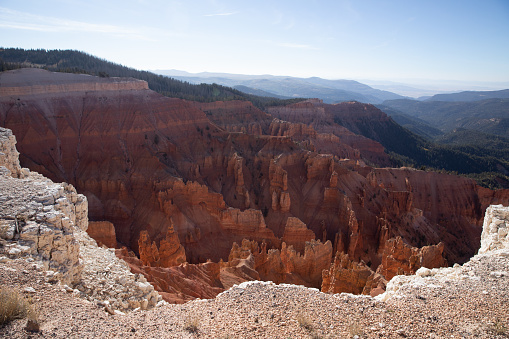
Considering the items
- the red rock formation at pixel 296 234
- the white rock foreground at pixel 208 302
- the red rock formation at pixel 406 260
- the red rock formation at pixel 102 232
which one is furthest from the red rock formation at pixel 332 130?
the white rock foreground at pixel 208 302

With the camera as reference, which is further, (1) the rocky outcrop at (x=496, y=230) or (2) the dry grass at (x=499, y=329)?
(1) the rocky outcrop at (x=496, y=230)

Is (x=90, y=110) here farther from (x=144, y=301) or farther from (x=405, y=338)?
(x=405, y=338)

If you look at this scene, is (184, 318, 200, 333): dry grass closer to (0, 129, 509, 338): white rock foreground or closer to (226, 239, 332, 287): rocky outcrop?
(0, 129, 509, 338): white rock foreground

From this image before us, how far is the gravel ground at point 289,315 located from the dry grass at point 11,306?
14 centimetres

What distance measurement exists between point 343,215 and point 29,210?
35999 millimetres

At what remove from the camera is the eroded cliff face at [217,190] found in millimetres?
36344

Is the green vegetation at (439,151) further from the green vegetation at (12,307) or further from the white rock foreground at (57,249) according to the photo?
the green vegetation at (12,307)

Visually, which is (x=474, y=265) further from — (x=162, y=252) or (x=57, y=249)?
(x=162, y=252)

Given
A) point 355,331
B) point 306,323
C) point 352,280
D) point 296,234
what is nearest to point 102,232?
point 296,234

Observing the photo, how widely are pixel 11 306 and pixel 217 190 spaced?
125ft

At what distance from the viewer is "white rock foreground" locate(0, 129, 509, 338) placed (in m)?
7.95

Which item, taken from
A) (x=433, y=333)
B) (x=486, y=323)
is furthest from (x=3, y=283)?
(x=486, y=323)

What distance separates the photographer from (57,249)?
32.6 feet

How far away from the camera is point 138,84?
176 feet
